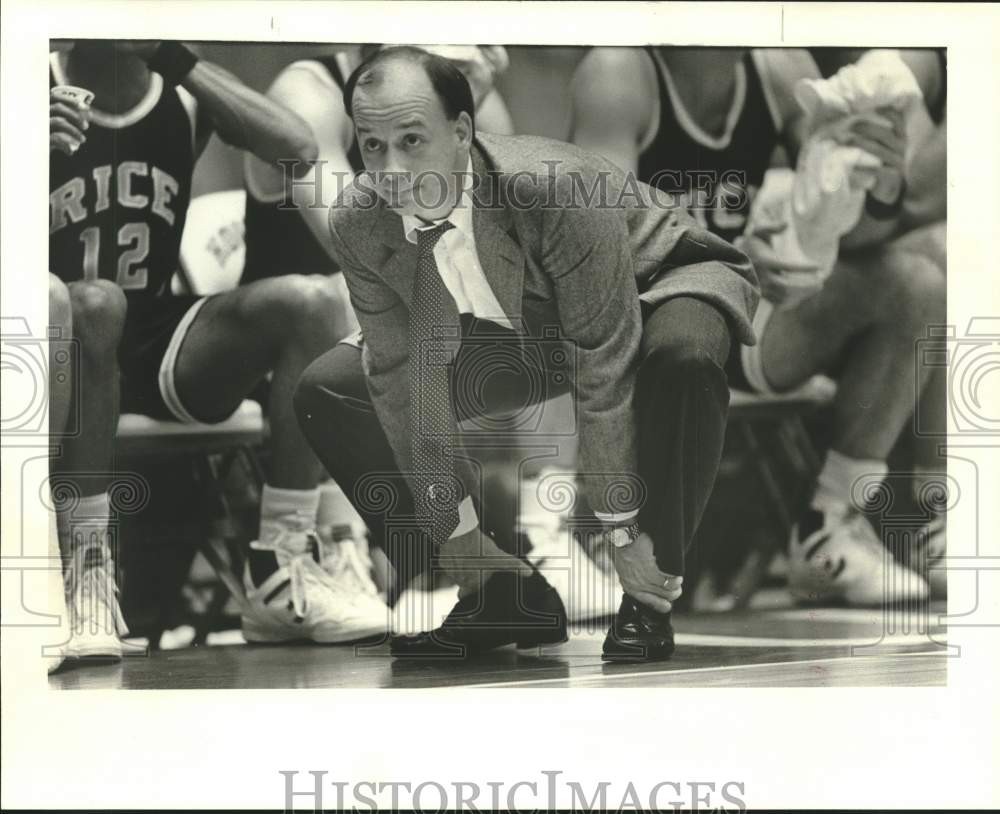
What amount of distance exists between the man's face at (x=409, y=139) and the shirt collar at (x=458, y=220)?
29mm

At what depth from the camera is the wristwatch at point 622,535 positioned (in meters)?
5.33

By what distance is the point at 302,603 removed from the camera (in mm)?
5363

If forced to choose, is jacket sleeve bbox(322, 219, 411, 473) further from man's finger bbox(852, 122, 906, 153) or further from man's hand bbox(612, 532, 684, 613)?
man's finger bbox(852, 122, 906, 153)

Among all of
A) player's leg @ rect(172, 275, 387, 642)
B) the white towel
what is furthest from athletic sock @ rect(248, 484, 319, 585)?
the white towel

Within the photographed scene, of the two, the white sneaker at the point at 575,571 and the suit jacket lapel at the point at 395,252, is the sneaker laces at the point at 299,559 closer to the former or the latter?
the white sneaker at the point at 575,571

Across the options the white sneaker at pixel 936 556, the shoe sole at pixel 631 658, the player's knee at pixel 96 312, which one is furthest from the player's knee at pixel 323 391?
the white sneaker at pixel 936 556

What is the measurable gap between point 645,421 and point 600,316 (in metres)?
0.43

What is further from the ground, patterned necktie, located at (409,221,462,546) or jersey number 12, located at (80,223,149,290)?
jersey number 12, located at (80,223,149,290)

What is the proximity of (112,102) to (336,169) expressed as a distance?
88cm

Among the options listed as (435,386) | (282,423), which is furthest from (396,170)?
(282,423)

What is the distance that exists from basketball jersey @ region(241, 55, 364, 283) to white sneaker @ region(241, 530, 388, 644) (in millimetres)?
996

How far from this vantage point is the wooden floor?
531cm

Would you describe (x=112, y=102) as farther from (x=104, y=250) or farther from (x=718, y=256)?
(x=718, y=256)

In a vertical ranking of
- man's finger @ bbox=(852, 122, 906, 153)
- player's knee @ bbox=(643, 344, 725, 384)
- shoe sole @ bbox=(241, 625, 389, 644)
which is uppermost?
man's finger @ bbox=(852, 122, 906, 153)
